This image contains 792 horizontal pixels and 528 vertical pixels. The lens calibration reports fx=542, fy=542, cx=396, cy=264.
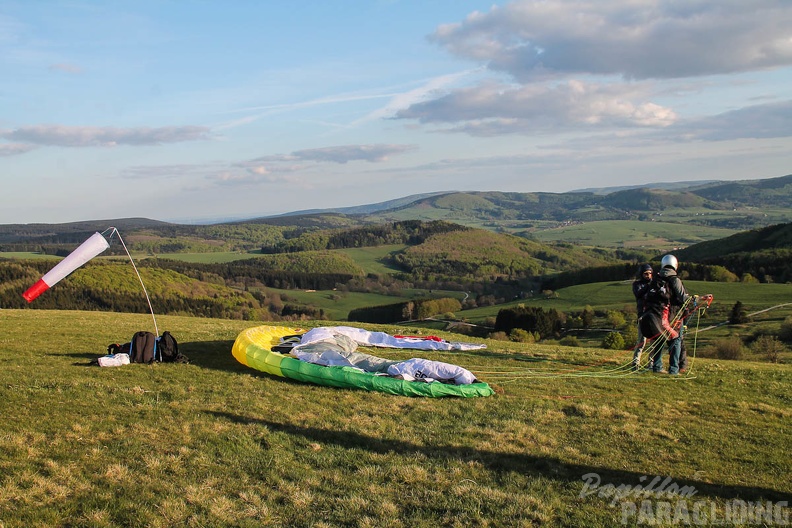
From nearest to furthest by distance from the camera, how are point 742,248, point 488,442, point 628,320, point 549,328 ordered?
point 488,442
point 549,328
point 628,320
point 742,248

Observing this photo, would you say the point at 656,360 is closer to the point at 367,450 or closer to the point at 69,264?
the point at 367,450

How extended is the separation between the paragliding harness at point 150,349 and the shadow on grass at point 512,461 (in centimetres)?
562

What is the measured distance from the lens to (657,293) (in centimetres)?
1437

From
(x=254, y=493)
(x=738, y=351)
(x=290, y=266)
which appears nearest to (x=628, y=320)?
(x=738, y=351)

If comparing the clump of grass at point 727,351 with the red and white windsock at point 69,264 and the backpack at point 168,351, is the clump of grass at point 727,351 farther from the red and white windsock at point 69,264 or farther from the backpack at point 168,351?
the red and white windsock at point 69,264

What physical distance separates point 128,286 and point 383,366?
10850 centimetres

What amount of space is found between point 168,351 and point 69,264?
3.44 metres

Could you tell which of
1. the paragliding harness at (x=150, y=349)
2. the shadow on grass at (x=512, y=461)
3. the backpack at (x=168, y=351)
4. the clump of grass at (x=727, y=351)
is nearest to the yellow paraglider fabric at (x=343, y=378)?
the backpack at (x=168, y=351)

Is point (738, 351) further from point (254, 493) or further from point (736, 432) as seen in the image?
point (254, 493)

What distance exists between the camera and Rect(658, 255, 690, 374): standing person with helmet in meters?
14.1

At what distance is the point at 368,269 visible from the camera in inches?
7333

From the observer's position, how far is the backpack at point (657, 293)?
1427 centimetres

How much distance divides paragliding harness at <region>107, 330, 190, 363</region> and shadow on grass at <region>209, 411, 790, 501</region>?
5.62 meters

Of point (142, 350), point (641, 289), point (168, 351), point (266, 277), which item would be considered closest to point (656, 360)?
point (641, 289)
